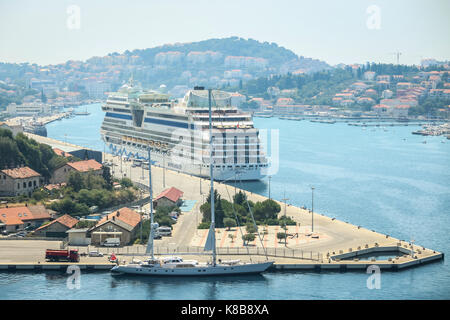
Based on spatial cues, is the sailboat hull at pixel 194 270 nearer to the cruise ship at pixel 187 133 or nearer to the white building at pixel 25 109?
the cruise ship at pixel 187 133

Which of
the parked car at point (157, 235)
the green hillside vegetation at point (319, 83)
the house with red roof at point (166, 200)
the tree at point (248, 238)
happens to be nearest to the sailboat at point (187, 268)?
the tree at point (248, 238)

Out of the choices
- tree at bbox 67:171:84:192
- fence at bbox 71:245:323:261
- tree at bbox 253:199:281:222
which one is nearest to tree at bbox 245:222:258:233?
tree at bbox 253:199:281:222

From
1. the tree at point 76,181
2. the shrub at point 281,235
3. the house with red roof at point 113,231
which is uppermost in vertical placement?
the tree at point 76,181

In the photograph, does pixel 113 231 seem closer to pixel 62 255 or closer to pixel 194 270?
pixel 62 255

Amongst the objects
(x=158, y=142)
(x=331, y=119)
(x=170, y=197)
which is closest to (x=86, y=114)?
(x=331, y=119)

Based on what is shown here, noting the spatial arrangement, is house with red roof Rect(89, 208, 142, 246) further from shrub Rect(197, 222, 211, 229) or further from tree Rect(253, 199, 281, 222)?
tree Rect(253, 199, 281, 222)

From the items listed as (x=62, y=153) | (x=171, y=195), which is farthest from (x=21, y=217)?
(x=62, y=153)

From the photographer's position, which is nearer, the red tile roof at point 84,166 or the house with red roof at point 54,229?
the house with red roof at point 54,229
